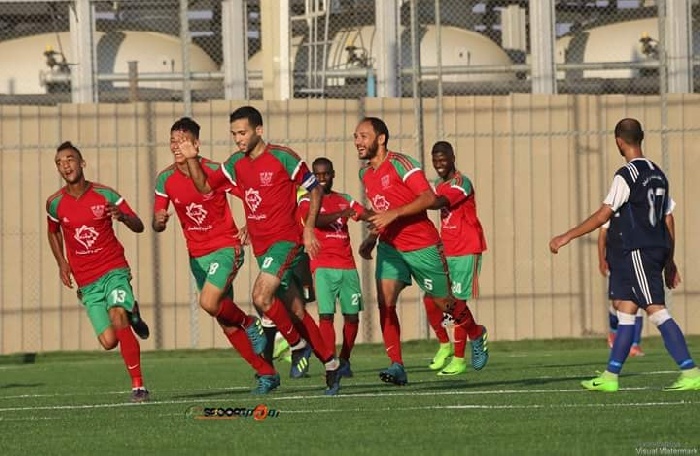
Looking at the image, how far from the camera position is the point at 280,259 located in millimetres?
13195

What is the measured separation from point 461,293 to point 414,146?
6883 mm

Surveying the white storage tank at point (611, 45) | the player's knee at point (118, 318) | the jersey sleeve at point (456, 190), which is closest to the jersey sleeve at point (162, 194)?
the player's knee at point (118, 318)

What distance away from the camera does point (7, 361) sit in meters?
23.3

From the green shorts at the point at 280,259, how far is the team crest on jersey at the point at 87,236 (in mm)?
1695

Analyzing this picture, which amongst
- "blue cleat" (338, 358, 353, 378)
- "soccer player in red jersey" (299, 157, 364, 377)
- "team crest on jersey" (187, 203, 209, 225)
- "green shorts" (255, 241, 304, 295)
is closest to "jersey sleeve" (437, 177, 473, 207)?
"soccer player in red jersey" (299, 157, 364, 377)

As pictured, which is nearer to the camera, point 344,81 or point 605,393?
point 605,393

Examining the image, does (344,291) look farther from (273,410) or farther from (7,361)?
(7,361)

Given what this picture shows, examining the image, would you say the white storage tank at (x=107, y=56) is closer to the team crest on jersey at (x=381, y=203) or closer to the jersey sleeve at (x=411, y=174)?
the team crest on jersey at (x=381, y=203)

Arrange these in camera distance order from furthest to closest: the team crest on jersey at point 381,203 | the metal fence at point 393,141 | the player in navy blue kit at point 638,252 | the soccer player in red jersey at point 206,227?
the metal fence at point 393,141 → the team crest on jersey at point 381,203 → the soccer player in red jersey at point 206,227 → the player in navy blue kit at point 638,252

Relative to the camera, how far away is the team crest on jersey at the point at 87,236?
14.2 m

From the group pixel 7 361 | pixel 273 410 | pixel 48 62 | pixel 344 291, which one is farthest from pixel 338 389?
pixel 48 62

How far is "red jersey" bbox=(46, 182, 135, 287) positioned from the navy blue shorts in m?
4.23

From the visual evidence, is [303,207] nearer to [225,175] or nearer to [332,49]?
[225,175]

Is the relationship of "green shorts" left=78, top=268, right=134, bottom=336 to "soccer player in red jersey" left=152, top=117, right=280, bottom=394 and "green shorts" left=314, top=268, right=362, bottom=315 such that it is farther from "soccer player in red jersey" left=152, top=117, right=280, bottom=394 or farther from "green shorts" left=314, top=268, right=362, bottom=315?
"green shorts" left=314, top=268, right=362, bottom=315
